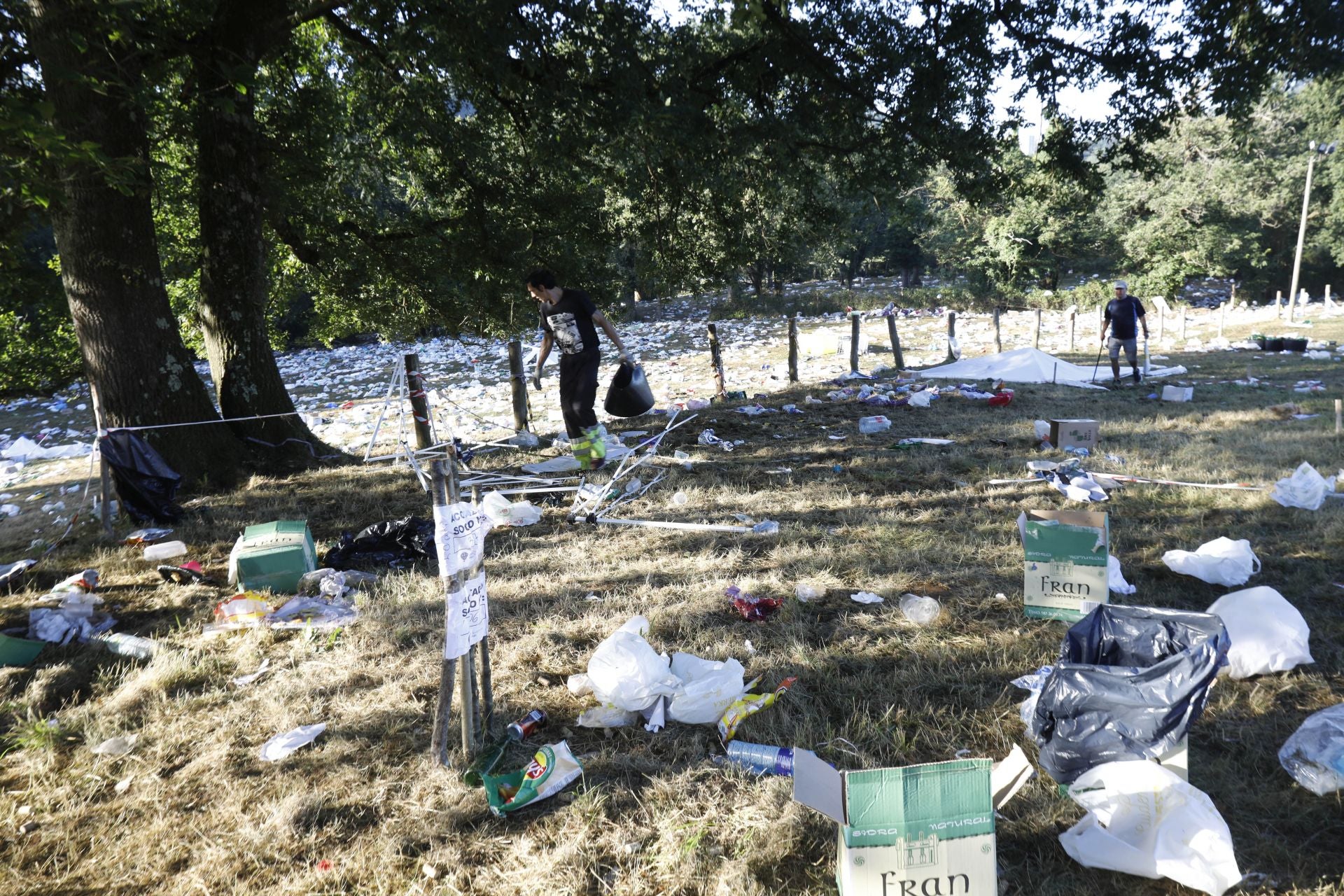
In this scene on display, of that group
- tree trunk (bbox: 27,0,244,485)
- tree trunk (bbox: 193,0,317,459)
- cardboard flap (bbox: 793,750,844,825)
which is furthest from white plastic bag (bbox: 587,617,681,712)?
tree trunk (bbox: 193,0,317,459)

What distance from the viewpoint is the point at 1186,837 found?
1.84 m

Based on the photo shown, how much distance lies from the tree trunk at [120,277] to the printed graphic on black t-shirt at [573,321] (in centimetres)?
282

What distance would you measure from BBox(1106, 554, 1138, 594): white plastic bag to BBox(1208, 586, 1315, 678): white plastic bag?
599 millimetres

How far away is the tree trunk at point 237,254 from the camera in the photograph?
641cm

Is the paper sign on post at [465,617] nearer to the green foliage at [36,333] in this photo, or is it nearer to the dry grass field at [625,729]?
the dry grass field at [625,729]

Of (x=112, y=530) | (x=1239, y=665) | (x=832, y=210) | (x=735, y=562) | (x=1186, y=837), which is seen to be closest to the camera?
(x=1186, y=837)

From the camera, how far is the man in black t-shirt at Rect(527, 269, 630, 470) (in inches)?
225

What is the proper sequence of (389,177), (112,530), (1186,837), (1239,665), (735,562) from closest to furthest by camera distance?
(1186,837) < (1239,665) < (735,562) < (112,530) < (389,177)

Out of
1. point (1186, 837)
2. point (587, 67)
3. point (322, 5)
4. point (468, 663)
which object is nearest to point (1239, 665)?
point (1186, 837)

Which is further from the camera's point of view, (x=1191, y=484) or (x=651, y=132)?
(x=651, y=132)

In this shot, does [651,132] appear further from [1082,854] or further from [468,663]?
[1082,854]

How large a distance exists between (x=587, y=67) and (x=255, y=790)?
5573 mm

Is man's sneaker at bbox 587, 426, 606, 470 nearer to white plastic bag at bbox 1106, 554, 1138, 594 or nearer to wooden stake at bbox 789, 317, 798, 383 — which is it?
white plastic bag at bbox 1106, 554, 1138, 594

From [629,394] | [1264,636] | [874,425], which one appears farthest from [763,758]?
[874,425]
